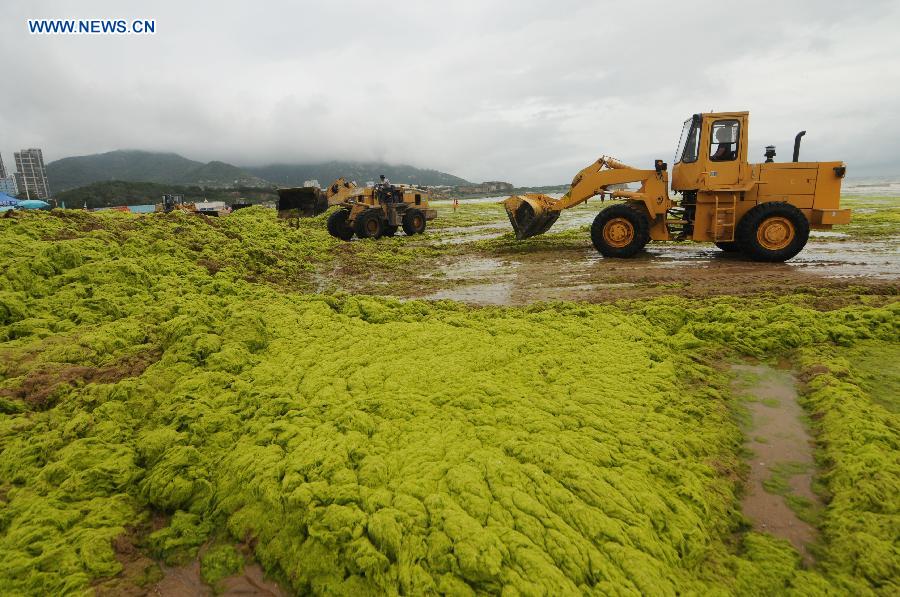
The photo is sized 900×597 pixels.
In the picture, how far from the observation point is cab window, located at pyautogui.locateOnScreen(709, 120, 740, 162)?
881 centimetres

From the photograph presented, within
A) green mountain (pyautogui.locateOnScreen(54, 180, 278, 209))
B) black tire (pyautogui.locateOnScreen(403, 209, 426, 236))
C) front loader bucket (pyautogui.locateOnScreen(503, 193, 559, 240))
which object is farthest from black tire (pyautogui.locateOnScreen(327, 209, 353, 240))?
green mountain (pyautogui.locateOnScreen(54, 180, 278, 209))

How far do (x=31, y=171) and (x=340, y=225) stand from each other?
158030mm

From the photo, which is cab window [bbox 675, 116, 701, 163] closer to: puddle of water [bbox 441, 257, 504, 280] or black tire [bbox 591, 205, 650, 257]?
black tire [bbox 591, 205, 650, 257]

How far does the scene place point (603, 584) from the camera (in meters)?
1.94

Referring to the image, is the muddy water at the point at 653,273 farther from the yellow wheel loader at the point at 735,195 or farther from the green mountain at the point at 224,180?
the green mountain at the point at 224,180

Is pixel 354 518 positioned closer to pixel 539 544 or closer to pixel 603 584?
pixel 539 544

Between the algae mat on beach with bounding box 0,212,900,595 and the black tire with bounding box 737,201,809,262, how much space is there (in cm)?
436

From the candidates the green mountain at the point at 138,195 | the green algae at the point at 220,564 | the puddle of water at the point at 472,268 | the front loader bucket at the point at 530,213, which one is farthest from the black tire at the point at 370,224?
the green mountain at the point at 138,195

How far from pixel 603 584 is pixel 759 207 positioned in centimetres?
935

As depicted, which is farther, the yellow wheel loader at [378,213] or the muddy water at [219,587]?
the yellow wheel loader at [378,213]

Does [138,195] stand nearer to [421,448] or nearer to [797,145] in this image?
[797,145]

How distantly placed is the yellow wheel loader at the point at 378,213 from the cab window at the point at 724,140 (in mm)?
9887

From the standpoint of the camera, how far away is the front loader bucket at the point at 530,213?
11.7m

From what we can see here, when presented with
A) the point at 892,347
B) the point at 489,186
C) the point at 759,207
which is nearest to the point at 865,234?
the point at 759,207
